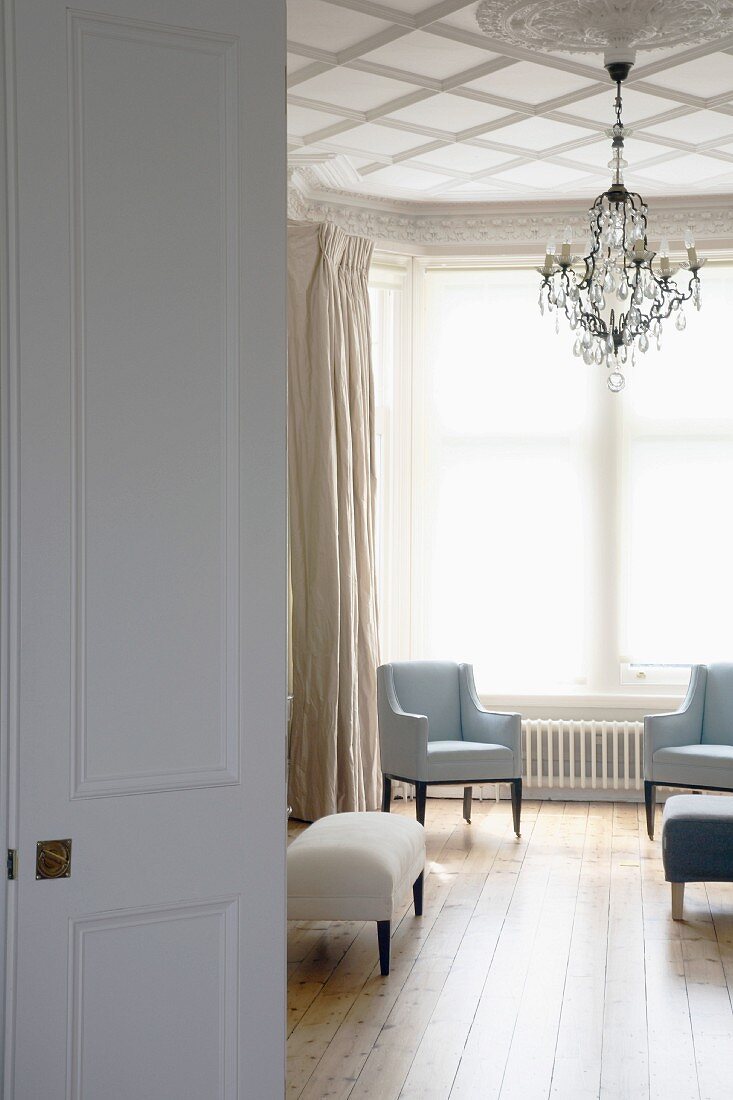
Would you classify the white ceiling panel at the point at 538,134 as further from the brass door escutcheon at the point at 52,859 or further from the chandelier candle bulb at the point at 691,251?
the brass door escutcheon at the point at 52,859

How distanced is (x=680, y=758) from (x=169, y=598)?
4354mm

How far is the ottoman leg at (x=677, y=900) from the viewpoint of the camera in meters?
4.56

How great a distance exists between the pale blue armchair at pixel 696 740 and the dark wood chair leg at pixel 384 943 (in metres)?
2.41

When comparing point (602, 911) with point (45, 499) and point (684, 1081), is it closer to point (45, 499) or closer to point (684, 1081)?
point (684, 1081)

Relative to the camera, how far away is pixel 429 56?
4.64 m

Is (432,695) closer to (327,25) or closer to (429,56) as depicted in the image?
(429,56)

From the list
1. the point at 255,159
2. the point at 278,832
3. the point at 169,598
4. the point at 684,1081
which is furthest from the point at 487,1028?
the point at 255,159

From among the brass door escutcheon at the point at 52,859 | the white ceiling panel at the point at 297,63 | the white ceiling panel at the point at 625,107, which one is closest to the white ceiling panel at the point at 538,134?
the white ceiling panel at the point at 625,107

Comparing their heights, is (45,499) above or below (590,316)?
below

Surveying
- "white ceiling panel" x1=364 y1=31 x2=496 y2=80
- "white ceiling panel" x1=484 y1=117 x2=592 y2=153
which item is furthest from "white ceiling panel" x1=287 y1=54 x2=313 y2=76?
"white ceiling panel" x1=484 y1=117 x2=592 y2=153

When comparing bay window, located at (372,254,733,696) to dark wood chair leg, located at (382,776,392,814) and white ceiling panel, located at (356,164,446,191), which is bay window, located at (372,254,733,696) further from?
dark wood chair leg, located at (382,776,392,814)

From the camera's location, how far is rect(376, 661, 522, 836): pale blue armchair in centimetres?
583

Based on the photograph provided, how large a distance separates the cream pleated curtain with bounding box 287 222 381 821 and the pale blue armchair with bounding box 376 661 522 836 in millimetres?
311

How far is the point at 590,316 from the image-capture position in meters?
4.81
